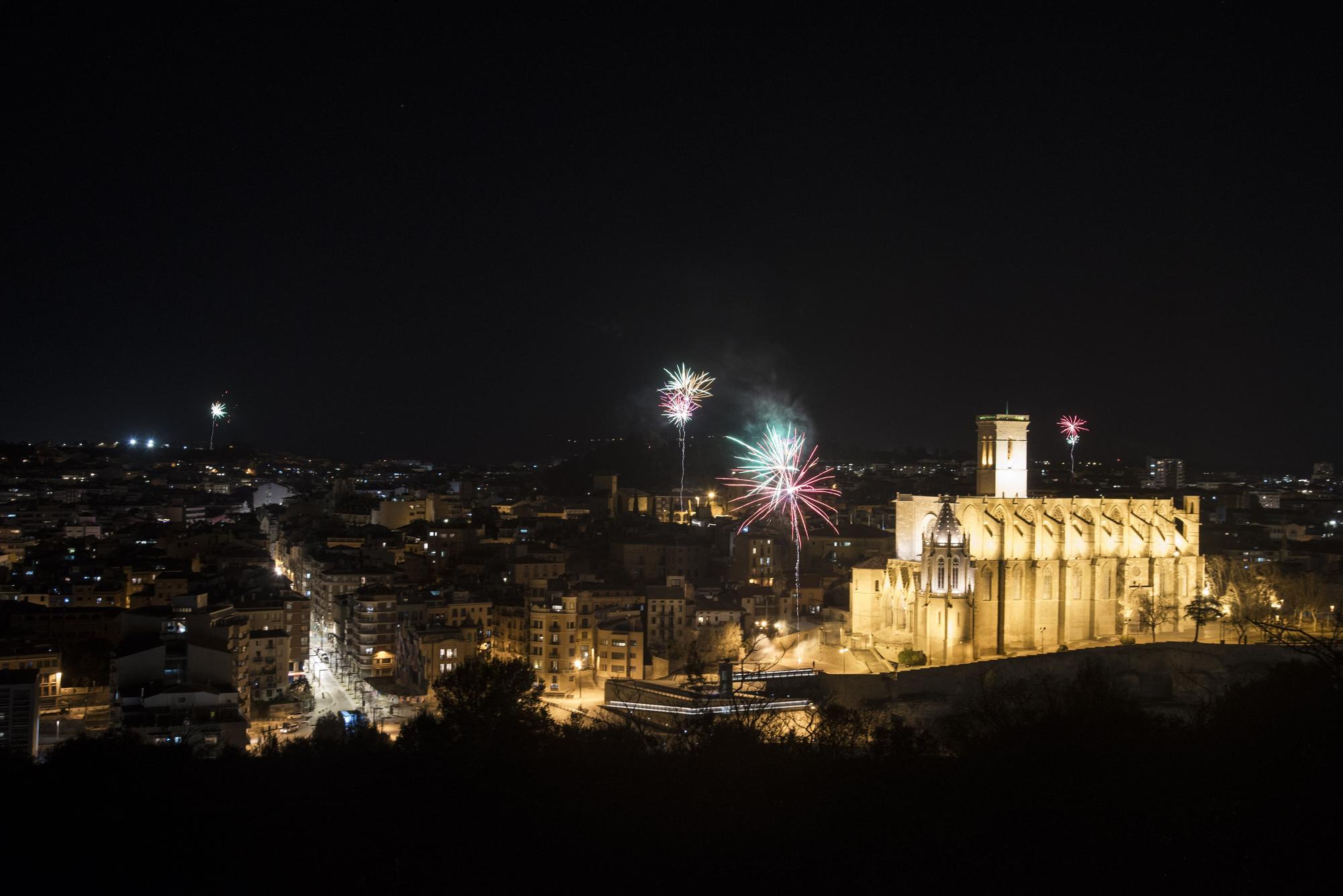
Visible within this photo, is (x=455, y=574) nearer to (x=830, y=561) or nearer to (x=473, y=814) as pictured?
(x=830, y=561)

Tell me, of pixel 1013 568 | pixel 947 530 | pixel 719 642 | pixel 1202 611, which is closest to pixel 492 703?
pixel 947 530

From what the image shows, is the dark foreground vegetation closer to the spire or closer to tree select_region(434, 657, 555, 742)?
tree select_region(434, 657, 555, 742)

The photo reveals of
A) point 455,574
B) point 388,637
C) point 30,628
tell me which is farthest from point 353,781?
point 455,574

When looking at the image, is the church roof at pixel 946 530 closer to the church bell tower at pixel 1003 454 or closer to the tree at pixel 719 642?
the church bell tower at pixel 1003 454

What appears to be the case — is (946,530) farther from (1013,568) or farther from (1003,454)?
(1003,454)

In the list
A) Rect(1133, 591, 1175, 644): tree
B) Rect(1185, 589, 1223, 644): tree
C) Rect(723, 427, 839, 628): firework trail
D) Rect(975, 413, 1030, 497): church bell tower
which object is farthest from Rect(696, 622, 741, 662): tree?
Rect(1185, 589, 1223, 644): tree
